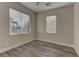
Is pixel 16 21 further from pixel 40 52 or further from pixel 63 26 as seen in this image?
pixel 63 26

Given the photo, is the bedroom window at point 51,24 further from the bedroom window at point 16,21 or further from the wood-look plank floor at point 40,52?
the wood-look plank floor at point 40,52

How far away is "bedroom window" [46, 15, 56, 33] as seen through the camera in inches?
194

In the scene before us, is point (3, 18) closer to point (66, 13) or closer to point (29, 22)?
point (29, 22)

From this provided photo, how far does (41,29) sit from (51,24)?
1.01 m

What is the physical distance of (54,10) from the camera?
4824 millimetres

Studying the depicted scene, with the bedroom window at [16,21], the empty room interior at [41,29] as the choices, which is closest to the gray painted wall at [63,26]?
the empty room interior at [41,29]

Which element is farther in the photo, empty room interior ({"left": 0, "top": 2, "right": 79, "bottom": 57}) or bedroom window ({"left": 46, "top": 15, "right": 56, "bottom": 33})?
bedroom window ({"left": 46, "top": 15, "right": 56, "bottom": 33})

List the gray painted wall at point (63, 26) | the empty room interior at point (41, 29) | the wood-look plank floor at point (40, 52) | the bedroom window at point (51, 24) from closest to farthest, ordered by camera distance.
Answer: the wood-look plank floor at point (40, 52)
the empty room interior at point (41, 29)
the gray painted wall at point (63, 26)
the bedroom window at point (51, 24)

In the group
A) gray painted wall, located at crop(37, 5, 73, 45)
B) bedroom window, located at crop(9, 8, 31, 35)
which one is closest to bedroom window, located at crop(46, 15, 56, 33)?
gray painted wall, located at crop(37, 5, 73, 45)

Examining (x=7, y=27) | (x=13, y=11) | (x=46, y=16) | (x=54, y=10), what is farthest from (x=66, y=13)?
(x=7, y=27)

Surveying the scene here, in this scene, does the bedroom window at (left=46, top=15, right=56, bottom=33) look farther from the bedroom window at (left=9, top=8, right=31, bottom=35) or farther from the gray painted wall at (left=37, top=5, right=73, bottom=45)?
the bedroom window at (left=9, top=8, right=31, bottom=35)

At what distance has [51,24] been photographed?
5.14m

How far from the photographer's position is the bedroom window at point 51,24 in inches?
194

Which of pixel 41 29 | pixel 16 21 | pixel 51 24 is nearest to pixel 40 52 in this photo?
pixel 16 21
